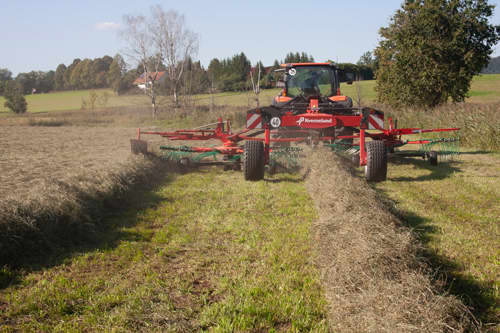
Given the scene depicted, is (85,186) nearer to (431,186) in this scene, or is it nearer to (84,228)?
(84,228)

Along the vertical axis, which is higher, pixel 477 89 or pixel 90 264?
pixel 477 89

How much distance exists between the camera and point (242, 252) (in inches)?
146

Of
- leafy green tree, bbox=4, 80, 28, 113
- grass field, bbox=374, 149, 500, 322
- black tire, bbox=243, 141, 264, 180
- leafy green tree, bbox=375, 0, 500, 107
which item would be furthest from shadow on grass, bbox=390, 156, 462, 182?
leafy green tree, bbox=4, 80, 28, 113

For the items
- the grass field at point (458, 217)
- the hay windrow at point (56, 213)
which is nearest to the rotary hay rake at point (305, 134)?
the grass field at point (458, 217)

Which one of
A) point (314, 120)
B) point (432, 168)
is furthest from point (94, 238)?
point (432, 168)

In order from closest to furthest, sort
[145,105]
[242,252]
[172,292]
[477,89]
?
[172,292], [242,252], [145,105], [477,89]

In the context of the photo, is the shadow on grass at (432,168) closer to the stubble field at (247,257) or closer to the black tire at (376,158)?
the stubble field at (247,257)

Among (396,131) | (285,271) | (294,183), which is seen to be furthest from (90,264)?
(396,131)

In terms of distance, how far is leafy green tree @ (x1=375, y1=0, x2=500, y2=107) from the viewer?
19516 mm

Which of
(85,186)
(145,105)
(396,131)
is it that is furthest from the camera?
(145,105)

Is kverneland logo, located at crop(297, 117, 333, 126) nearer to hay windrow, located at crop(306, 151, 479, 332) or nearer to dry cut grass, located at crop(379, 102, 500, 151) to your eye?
hay windrow, located at crop(306, 151, 479, 332)

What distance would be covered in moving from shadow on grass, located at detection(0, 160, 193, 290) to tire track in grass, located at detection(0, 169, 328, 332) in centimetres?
5

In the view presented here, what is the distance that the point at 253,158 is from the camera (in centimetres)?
658

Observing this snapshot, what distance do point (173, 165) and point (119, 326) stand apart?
612 centimetres
